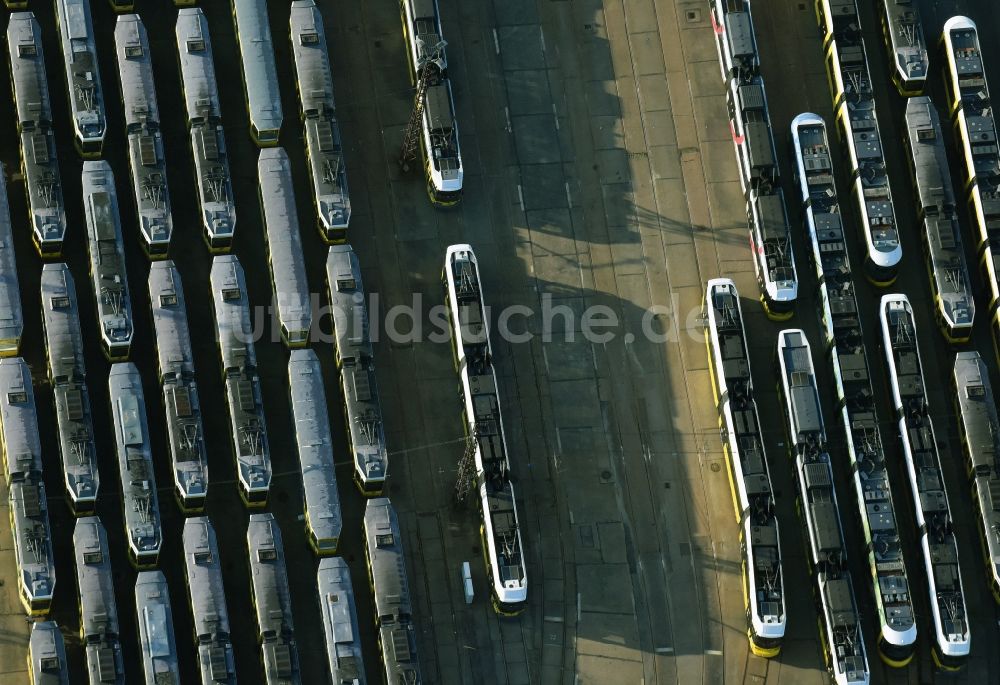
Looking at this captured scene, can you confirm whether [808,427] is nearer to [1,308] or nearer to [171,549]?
[171,549]

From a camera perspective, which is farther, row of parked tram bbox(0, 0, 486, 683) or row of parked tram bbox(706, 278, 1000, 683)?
row of parked tram bbox(706, 278, 1000, 683)

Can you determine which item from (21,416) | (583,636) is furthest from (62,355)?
(583,636)

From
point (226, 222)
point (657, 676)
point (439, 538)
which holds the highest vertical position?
point (226, 222)

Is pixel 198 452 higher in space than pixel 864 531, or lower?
higher

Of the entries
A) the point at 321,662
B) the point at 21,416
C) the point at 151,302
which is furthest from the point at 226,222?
the point at 321,662

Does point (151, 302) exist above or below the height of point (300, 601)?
above

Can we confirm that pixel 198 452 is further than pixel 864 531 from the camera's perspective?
No

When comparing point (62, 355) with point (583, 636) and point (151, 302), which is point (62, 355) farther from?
point (583, 636)

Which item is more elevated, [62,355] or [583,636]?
[62,355]

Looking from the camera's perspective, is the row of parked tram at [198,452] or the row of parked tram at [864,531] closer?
the row of parked tram at [198,452]
